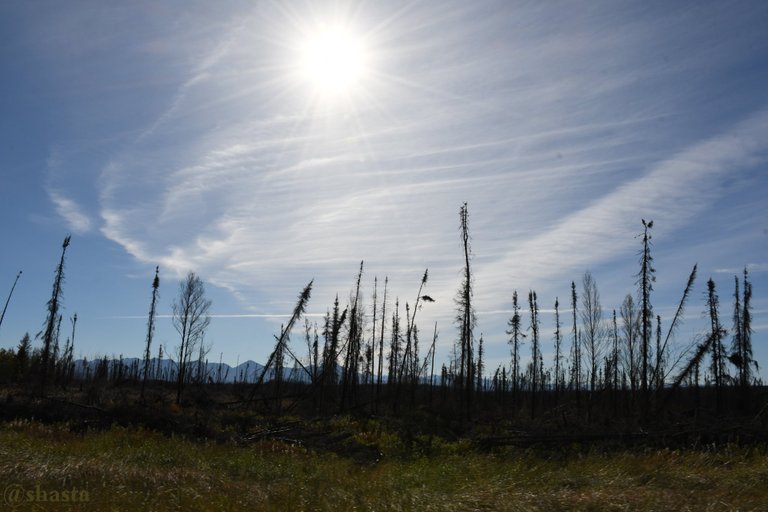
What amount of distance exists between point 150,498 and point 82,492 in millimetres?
1013

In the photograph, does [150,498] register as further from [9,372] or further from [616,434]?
[9,372]

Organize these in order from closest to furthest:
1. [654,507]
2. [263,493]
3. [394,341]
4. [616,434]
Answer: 1. [654,507]
2. [263,493]
3. [616,434]
4. [394,341]

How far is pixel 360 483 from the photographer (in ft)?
39.5

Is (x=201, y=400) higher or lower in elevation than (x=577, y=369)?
lower

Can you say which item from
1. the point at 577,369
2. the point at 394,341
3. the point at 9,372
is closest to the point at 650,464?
the point at 577,369

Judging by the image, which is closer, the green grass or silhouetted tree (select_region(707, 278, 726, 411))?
the green grass

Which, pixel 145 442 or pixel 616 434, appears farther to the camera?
pixel 616 434

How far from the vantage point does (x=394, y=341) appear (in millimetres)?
58531

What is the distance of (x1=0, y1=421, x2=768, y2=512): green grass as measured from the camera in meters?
8.33

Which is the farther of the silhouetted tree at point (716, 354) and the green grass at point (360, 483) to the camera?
the silhouetted tree at point (716, 354)

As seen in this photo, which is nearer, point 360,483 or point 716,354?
point 360,483

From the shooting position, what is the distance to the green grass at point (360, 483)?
27.3 feet

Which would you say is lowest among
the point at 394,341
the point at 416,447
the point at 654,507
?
the point at 416,447

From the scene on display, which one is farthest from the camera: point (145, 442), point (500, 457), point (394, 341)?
point (394, 341)
